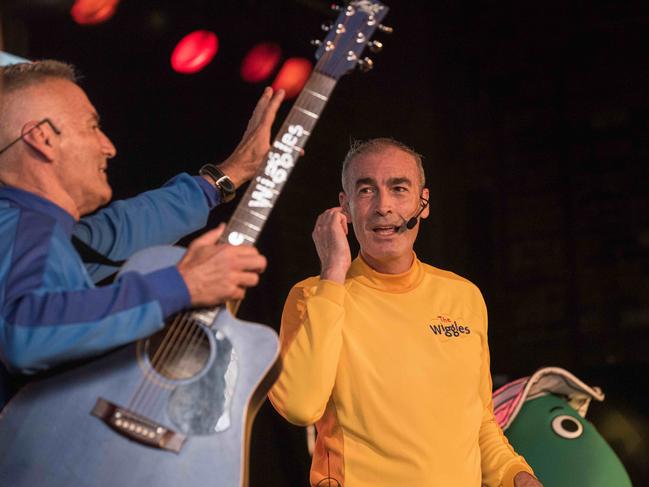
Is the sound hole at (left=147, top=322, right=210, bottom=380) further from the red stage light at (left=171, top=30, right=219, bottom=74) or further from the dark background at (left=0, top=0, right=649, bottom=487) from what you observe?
the red stage light at (left=171, top=30, right=219, bottom=74)

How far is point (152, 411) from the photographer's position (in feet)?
5.17

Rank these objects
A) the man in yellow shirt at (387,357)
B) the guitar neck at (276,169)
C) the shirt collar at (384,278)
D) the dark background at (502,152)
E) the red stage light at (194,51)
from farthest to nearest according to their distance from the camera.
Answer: the dark background at (502,152) < the red stage light at (194,51) < the shirt collar at (384,278) < the man in yellow shirt at (387,357) < the guitar neck at (276,169)

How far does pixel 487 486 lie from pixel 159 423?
1.09 metres

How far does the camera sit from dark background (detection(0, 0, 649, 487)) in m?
3.42

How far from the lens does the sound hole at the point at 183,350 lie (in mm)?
1657

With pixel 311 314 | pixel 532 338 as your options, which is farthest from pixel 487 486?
pixel 532 338

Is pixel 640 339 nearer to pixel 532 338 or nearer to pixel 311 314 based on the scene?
pixel 532 338

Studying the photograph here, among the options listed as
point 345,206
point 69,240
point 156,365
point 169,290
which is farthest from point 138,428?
point 345,206

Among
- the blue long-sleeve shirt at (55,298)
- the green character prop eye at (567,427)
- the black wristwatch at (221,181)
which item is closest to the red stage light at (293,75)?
the black wristwatch at (221,181)

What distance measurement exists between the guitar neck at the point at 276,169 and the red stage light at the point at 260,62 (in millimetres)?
1587

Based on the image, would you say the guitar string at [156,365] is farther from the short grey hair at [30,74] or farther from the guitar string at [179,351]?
the short grey hair at [30,74]

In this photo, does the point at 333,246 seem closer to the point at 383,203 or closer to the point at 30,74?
the point at 383,203

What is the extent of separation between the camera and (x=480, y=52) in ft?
14.3

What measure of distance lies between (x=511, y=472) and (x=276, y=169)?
1.05 metres
